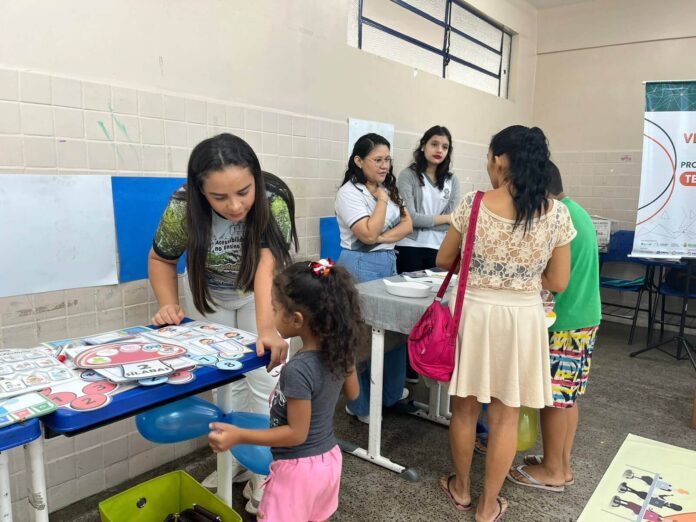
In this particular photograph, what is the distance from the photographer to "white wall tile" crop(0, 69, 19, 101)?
1.72 meters

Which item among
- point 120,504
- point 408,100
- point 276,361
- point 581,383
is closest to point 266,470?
point 276,361

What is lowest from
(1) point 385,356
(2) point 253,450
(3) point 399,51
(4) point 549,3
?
(1) point 385,356

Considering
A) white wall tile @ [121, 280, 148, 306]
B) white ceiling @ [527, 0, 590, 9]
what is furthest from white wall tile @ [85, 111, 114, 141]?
white ceiling @ [527, 0, 590, 9]

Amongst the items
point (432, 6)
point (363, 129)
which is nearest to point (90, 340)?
point (363, 129)

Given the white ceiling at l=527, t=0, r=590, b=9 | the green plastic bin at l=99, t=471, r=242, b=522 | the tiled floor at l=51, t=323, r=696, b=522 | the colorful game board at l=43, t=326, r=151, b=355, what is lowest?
the tiled floor at l=51, t=323, r=696, b=522

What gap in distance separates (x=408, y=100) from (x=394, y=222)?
1342 millimetres

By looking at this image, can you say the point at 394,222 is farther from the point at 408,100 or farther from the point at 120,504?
the point at 120,504

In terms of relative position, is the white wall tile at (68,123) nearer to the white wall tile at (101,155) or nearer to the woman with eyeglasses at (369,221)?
the white wall tile at (101,155)

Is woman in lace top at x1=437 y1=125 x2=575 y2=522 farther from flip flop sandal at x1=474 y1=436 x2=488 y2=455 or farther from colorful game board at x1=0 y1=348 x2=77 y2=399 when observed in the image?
colorful game board at x1=0 y1=348 x2=77 y2=399

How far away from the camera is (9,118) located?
1756 millimetres

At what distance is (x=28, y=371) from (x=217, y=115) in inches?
61.1

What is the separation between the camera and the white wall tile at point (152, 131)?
84.4 inches

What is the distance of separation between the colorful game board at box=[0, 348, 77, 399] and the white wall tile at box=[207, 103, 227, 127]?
1.38 metres

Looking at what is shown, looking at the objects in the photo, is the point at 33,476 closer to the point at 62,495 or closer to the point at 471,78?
the point at 62,495
